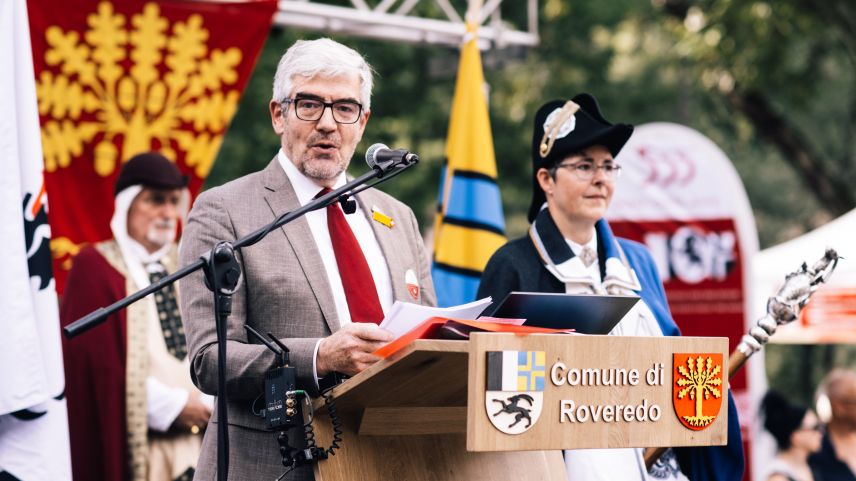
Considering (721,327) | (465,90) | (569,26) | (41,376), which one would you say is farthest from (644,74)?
(41,376)

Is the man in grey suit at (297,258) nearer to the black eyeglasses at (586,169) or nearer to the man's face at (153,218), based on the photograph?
the black eyeglasses at (586,169)

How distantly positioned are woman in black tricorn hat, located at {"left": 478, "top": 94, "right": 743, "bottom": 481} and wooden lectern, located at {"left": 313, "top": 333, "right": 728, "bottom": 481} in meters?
1.08

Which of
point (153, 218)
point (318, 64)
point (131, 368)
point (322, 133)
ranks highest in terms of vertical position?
point (153, 218)

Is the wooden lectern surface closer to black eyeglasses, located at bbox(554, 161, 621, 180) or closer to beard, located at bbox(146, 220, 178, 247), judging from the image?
black eyeglasses, located at bbox(554, 161, 621, 180)

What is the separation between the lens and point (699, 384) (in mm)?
2641

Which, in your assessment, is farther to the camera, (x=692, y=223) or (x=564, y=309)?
(x=692, y=223)

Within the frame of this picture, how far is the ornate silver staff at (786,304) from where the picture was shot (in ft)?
13.3

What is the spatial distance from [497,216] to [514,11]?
1024cm

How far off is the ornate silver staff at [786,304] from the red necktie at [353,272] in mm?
1529

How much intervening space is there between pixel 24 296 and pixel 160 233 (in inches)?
84.8

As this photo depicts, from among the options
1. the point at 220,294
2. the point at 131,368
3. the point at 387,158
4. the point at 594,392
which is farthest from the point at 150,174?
the point at 594,392

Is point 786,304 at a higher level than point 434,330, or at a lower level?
higher

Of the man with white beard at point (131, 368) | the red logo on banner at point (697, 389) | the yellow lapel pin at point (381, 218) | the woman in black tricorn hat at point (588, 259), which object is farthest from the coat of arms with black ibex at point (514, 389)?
the man with white beard at point (131, 368)

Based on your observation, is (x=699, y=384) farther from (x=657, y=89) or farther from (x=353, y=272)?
(x=657, y=89)
